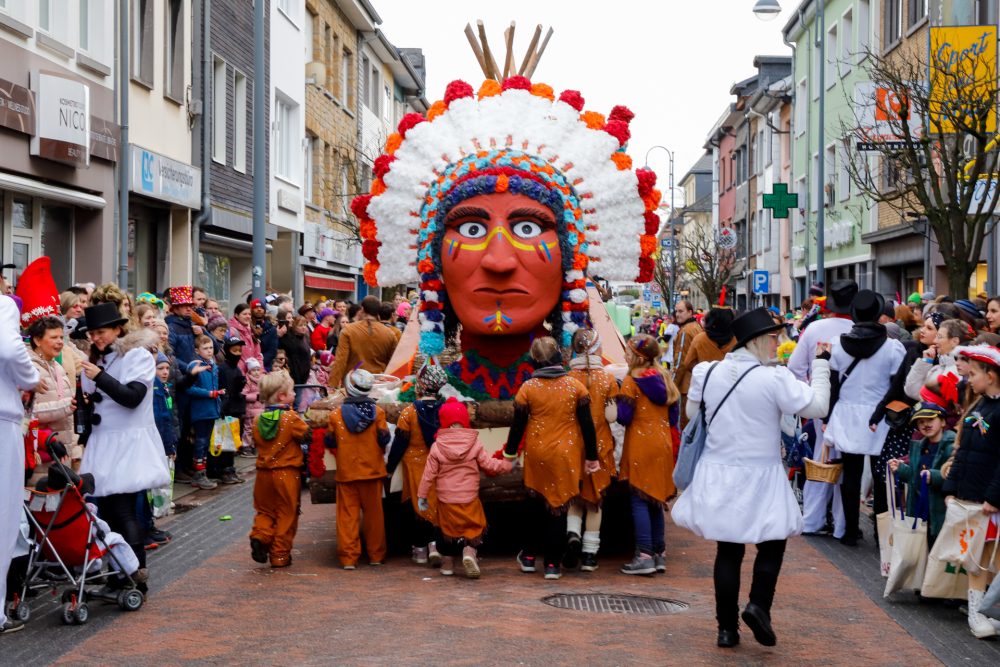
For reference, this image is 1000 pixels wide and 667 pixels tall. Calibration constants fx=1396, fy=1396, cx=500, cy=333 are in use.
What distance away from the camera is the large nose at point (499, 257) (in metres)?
9.53

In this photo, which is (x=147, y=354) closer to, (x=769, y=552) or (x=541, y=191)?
(x=541, y=191)

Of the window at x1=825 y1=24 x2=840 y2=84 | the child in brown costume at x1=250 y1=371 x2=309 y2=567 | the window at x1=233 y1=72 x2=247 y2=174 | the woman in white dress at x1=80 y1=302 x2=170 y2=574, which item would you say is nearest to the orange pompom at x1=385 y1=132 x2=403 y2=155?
the child in brown costume at x1=250 y1=371 x2=309 y2=567

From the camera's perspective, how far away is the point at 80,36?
17.9 meters

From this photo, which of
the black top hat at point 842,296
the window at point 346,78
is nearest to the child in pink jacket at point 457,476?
the black top hat at point 842,296

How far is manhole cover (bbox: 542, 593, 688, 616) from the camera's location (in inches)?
315

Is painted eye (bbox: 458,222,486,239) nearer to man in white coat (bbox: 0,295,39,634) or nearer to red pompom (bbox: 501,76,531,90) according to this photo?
red pompom (bbox: 501,76,531,90)

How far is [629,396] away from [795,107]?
114 feet

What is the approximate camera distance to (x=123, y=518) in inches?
→ 324

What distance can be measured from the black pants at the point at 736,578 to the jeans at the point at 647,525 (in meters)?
2.03

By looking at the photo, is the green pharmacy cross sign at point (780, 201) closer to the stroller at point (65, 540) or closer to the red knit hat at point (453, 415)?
the red knit hat at point (453, 415)

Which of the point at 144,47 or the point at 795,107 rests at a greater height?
the point at 795,107

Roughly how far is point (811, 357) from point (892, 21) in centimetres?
2167

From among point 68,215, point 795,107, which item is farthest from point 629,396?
point 795,107

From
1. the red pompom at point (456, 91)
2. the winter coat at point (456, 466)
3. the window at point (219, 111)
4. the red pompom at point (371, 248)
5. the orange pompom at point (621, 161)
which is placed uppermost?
the window at point (219, 111)
